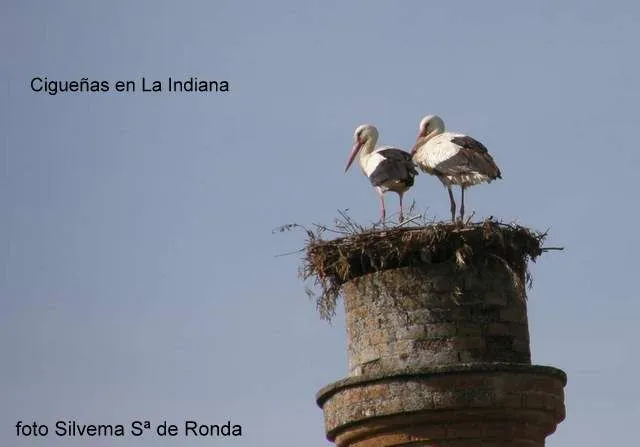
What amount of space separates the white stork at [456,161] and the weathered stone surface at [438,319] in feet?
7.00

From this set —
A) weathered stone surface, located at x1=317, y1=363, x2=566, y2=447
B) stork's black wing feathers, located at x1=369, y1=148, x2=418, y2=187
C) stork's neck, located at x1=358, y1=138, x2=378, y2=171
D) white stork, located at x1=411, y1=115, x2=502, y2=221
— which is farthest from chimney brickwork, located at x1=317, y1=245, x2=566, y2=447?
stork's neck, located at x1=358, y1=138, x2=378, y2=171

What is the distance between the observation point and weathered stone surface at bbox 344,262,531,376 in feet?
35.8

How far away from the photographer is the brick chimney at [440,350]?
10648 mm

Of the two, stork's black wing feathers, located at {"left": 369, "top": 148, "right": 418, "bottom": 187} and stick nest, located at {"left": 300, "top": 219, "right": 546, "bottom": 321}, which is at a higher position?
stork's black wing feathers, located at {"left": 369, "top": 148, "right": 418, "bottom": 187}

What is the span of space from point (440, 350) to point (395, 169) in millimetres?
4434

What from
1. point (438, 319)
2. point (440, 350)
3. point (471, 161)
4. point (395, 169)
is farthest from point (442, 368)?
point (395, 169)

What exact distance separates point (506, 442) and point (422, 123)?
574 centimetres

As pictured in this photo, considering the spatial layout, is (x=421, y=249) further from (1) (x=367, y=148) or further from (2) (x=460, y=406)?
(1) (x=367, y=148)

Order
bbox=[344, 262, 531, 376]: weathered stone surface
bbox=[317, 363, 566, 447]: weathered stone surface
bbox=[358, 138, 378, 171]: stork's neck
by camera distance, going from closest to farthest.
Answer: bbox=[317, 363, 566, 447]: weathered stone surface, bbox=[344, 262, 531, 376]: weathered stone surface, bbox=[358, 138, 378, 171]: stork's neck

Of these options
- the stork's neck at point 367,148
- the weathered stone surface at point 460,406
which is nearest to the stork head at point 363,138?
the stork's neck at point 367,148

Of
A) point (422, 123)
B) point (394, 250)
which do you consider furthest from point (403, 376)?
point (422, 123)

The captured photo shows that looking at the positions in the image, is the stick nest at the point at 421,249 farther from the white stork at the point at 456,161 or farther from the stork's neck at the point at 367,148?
the stork's neck at the point at 367,148

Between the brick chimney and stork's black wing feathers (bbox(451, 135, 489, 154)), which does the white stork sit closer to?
stork's black wing feathers (bbox(451, 135, 489, 154))

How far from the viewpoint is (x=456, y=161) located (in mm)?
13977
